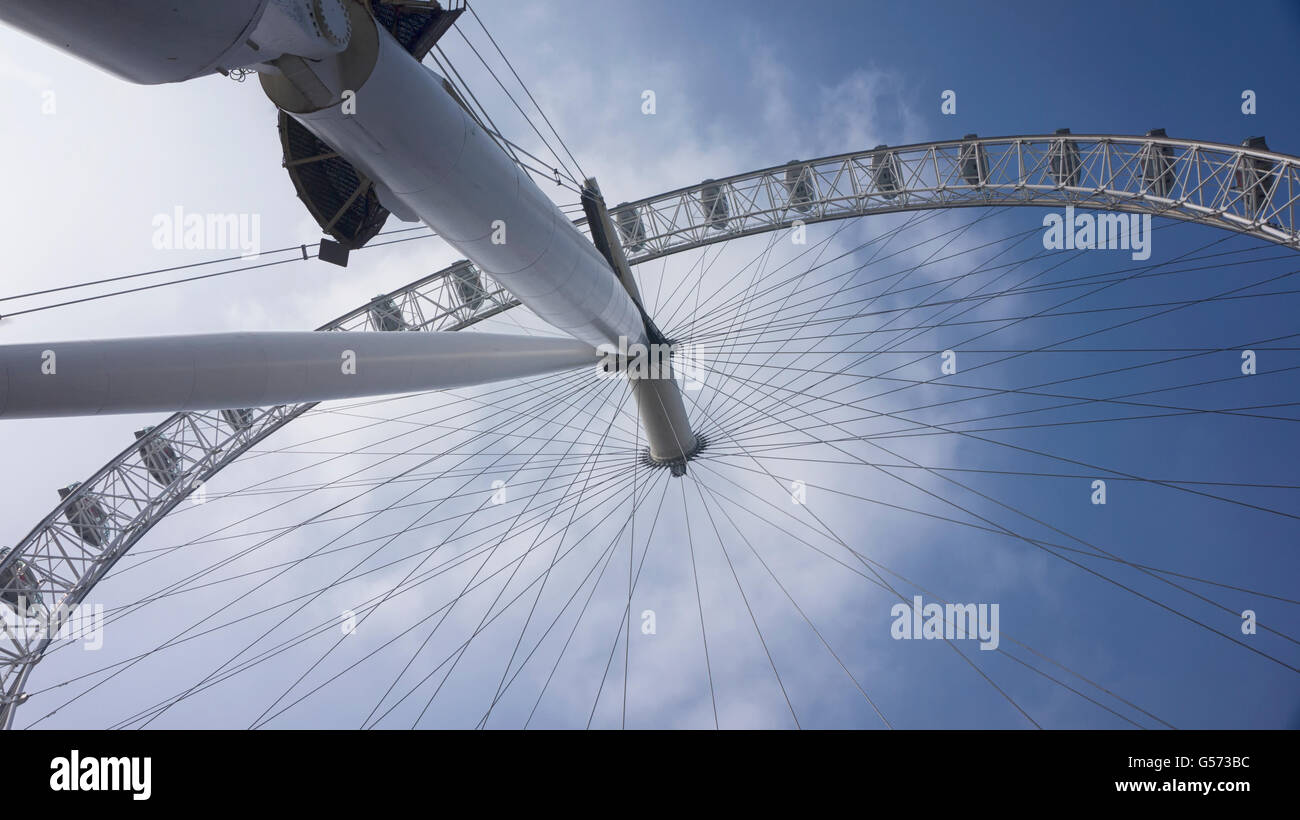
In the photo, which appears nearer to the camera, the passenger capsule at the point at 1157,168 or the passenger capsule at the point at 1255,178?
the passenger capsule at the point at 1255,178

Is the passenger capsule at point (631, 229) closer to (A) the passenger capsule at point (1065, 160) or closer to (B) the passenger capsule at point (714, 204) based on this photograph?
(B) the passenger capsule at point (714, 204)

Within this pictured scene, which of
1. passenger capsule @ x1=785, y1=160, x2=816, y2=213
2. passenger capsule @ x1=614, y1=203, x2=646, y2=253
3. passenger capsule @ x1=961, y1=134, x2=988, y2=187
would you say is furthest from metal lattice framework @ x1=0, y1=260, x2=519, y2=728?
passenger capsule @ x1=961, y1=134, x2=988, y2=187

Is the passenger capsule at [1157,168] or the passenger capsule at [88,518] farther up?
the passenger capsule at [1157,168]

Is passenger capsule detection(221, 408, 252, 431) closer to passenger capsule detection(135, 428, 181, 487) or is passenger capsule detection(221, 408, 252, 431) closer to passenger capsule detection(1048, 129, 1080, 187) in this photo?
passenger capsule detection(135, 428, 181, 487)

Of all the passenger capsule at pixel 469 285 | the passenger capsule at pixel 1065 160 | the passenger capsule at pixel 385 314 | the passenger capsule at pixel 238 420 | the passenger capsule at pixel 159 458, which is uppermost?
the passenger capsule at pixel 1065 160

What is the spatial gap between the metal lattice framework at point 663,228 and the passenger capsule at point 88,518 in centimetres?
3

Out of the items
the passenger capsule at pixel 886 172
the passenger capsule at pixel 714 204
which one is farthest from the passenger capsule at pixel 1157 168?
the passenger capsule at pixel 714 204

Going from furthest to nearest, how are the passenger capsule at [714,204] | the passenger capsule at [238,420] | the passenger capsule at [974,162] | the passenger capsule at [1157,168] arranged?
the passenger capsule at [238,420], the passenger capsule at [714,204], the passenger capsule at [974,162], the passenger capsule at [1157,168]

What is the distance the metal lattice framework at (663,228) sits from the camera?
16.9 metres
